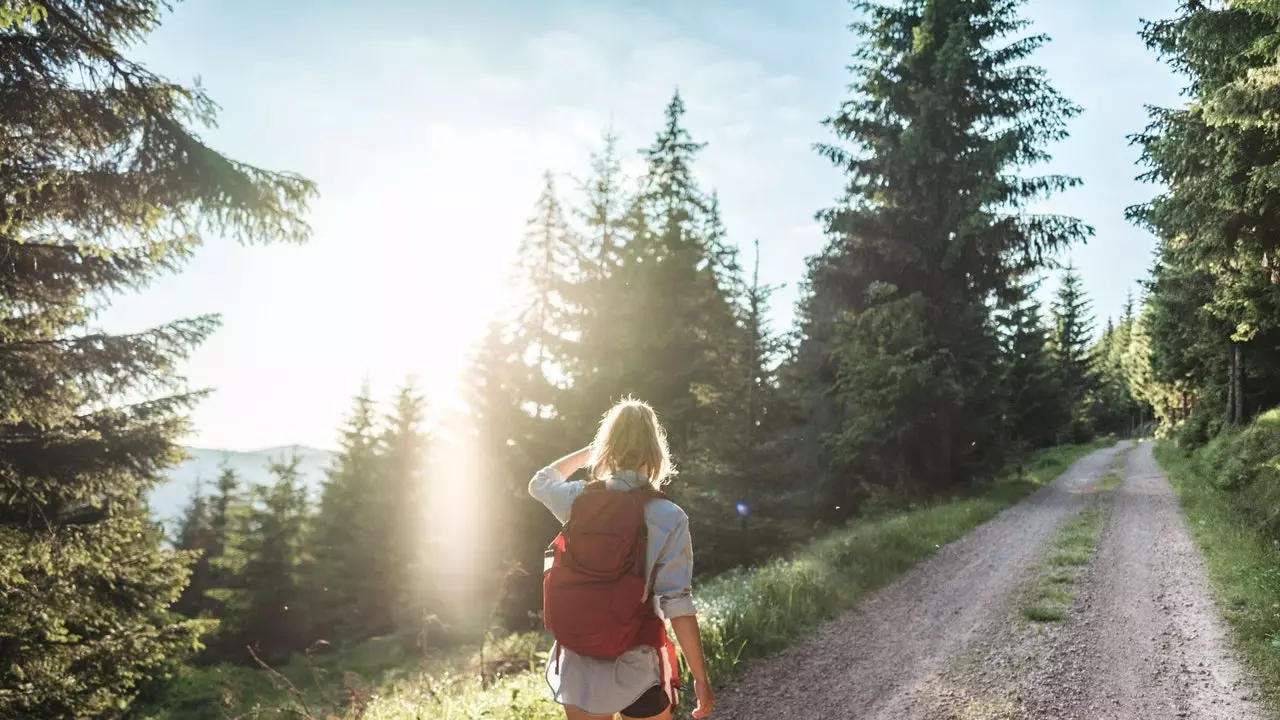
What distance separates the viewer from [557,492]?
3355 mm

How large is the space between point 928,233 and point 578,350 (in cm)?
1025

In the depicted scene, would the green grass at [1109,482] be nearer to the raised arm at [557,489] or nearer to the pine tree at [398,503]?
the raised arm at [557,489]

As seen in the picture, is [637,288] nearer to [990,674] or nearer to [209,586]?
[990,674]

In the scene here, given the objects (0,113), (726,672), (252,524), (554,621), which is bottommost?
(252,524)

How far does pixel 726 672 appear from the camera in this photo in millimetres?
6961

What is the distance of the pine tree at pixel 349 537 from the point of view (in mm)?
29328

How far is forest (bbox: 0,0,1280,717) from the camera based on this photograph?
23.6 ft

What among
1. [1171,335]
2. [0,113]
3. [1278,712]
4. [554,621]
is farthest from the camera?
[1171,335]

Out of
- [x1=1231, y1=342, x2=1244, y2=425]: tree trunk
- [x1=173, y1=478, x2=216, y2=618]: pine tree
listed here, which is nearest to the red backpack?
[x1=1231, y1=342, x2=1244, y2=425]: tree trunk

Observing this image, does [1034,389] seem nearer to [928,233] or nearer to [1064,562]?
[928,233]

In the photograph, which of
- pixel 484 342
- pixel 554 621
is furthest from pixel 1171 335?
pixel 554 621

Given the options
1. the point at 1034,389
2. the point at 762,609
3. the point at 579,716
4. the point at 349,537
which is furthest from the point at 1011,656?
the point at 1034,389

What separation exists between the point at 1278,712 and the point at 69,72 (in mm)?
12172

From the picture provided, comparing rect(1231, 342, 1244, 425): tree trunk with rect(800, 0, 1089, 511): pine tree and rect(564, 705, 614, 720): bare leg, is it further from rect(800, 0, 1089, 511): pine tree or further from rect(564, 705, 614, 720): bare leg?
rect(564, 705, 614, 720): bare leg
